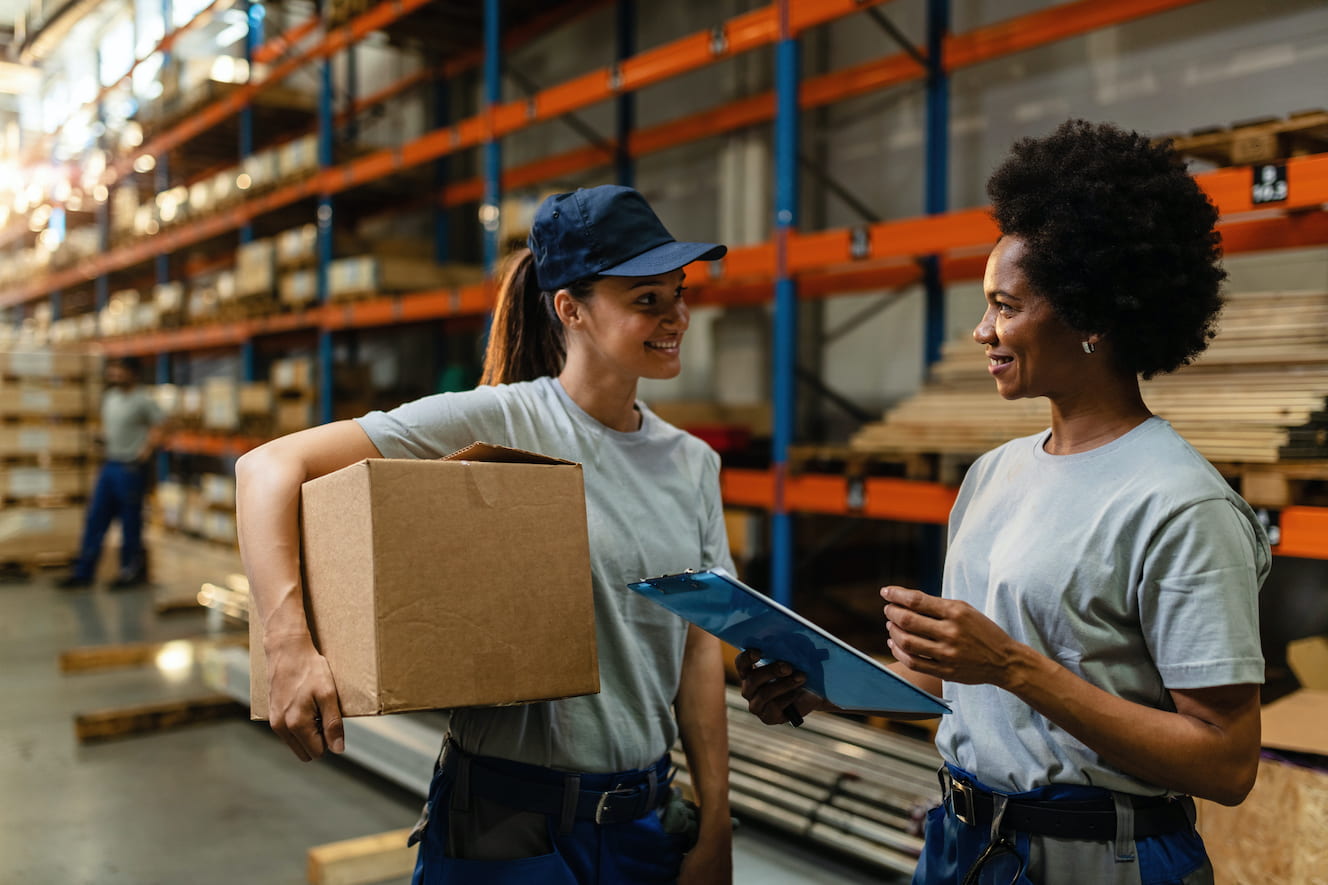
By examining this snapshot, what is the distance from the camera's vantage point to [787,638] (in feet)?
4.46

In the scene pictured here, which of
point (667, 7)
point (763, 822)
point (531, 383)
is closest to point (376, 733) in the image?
point (763, 822)

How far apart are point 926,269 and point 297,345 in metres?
8.26

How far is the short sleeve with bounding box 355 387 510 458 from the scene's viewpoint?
5.01ft

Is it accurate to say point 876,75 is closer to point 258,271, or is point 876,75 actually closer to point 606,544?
point 606,544

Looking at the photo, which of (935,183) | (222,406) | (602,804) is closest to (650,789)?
(602,804)

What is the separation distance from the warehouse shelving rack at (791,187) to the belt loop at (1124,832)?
199 centimetres

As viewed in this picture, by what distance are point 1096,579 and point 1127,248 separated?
17.0 inches

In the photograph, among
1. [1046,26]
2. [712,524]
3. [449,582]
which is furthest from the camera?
[1046,26]

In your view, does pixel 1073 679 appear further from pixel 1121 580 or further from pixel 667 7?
pixel 667 7

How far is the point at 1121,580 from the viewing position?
129 cm

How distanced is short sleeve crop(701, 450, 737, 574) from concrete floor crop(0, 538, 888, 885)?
1910mm

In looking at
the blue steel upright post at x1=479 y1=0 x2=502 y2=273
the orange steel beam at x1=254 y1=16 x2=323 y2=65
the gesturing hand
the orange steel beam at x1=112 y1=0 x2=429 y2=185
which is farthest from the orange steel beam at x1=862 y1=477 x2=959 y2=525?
the orange steel beam at x1=254 y1=16 x2=323 y2=65

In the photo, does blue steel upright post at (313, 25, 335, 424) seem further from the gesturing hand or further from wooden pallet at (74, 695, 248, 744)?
the gesturing hand

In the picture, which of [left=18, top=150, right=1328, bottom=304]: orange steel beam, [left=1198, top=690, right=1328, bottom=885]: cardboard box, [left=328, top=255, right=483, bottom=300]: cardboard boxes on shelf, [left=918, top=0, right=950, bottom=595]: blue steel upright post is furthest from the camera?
[left=328, top=255, right=483, bottom=300]: cardboard boxes on shelf
